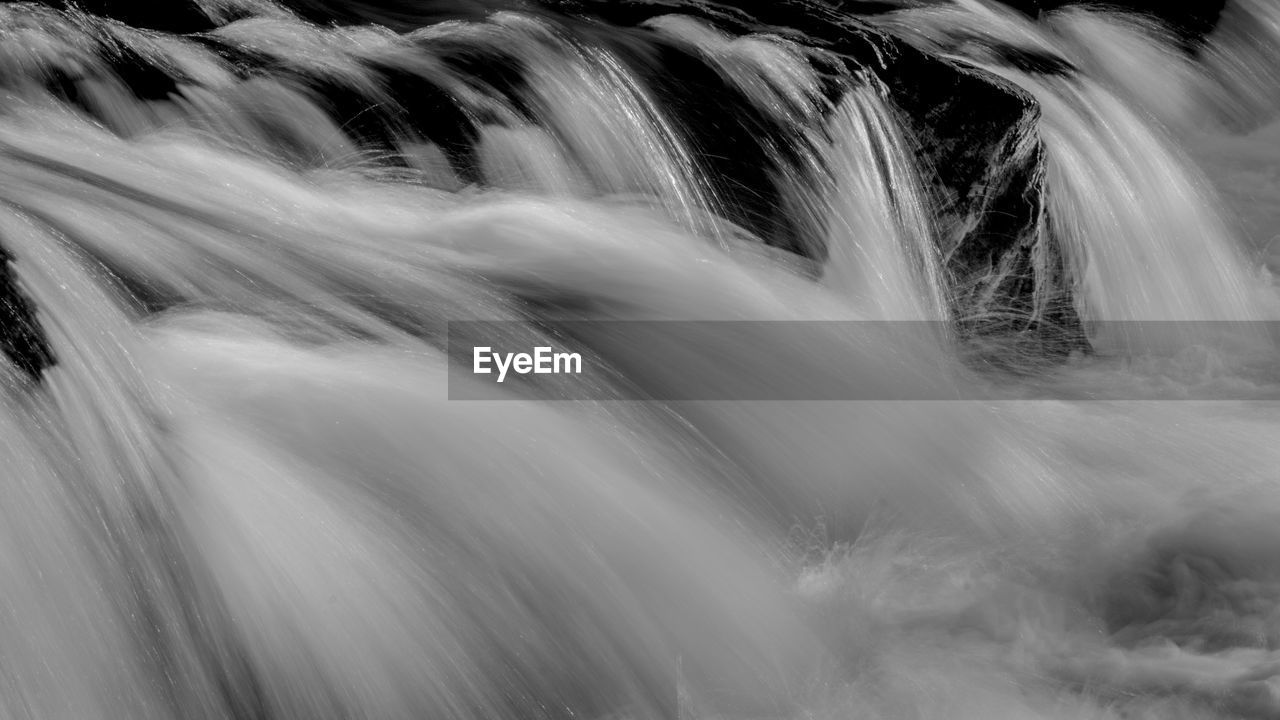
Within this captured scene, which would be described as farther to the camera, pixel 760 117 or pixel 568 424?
pixel 760 117

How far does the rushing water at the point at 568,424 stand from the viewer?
8.35 feet

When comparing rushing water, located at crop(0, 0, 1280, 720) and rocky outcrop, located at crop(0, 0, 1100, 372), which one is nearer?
rushing water, located at crop(0, 0, 1280, 720)

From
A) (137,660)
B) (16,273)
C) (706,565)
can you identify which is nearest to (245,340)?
(16,273)

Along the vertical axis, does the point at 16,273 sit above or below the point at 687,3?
below

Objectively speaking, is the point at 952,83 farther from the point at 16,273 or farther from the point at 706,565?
the point at 16,273

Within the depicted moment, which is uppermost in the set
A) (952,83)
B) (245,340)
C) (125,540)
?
(952,83)

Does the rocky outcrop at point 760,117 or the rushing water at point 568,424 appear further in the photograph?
the rocky outcrop at point 760,117

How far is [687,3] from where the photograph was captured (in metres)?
4.73

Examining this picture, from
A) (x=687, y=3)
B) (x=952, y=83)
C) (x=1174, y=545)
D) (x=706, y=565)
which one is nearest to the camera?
(x=706, y=565)

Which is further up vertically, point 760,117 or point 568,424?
point 760,117

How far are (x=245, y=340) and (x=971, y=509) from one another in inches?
72.2

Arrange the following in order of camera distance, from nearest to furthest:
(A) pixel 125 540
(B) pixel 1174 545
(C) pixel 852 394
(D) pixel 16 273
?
(A) pixel 125 540
(D) pixel 16 273
(B) pixel 1174 545
(C) pixel 852 394

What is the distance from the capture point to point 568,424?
3.12 m

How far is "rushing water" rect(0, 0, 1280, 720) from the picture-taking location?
254cm
